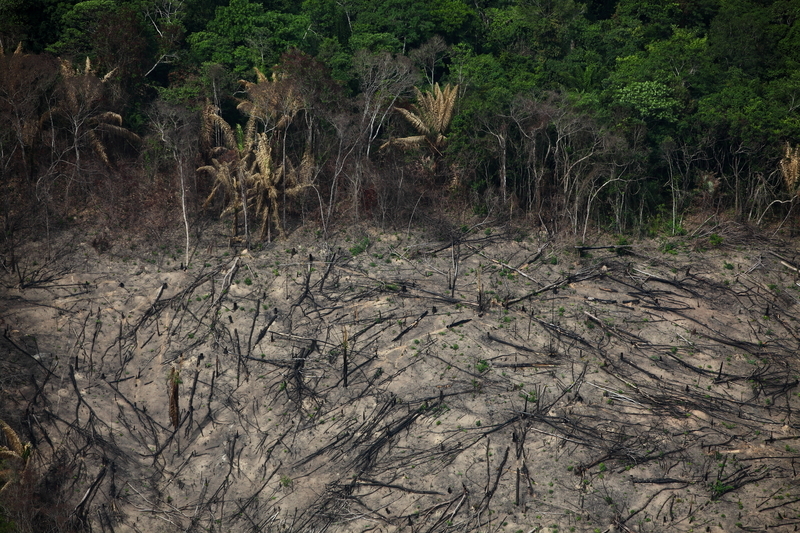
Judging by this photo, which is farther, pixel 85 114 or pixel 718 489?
pixel 85 114

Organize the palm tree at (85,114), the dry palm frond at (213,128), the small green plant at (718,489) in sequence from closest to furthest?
the small green plant at (718,489) < the palm tree at (85,114) < the dry palm frond at (213,128)

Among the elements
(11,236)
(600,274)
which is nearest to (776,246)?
(600,274)

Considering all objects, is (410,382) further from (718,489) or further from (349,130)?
(349,130)

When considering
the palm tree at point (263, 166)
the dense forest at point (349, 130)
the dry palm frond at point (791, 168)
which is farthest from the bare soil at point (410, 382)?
the dry palm frond at point (791, 168)

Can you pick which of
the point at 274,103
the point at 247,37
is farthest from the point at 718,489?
the point at 247,37

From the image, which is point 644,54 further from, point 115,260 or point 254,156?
point 115,260

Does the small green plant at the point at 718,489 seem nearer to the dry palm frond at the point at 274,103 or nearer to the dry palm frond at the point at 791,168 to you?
the dry palm frond at the point at 791,168

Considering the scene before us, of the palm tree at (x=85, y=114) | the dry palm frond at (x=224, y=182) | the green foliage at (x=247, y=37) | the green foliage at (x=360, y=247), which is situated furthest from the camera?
the green foliage at (x=247, y=37)
